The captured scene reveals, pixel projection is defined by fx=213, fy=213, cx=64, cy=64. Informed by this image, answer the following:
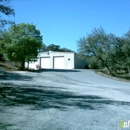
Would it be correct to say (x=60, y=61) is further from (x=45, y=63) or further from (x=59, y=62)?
(x=45, y=63)

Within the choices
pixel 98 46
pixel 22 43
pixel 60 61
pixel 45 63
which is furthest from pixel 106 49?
pixel 45 63

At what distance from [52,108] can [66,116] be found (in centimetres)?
119

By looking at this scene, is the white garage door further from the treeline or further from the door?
the treeline

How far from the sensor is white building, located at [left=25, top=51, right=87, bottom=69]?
140 feet

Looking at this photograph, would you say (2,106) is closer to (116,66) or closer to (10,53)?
(10,53)

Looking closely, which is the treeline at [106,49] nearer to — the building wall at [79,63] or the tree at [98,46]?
the tree at [98,46]

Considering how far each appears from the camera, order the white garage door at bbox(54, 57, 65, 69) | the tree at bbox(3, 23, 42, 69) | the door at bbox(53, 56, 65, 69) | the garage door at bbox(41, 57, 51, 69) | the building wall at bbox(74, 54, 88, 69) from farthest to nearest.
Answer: the garage door at bbox(41, 57, 51, 69)
the white garage door at bbox(54, 57, 65, 69)
the door at bbox(53, 56, 65, 69)
the building wall at bbox(74, 54, 88, 69)
the tree at bbox(3, 23, 42, 69)

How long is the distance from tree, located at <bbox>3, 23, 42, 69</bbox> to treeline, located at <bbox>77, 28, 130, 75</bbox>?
7801 millimetres

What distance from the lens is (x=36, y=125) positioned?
561cm

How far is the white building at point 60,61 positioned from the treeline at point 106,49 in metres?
8.25

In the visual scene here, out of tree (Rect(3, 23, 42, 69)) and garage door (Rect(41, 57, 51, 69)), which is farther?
garage door (Rect(41, 57, 51, 69))

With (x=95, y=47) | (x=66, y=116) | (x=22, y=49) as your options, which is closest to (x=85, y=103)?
(x=66, y=116)

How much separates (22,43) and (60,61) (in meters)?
15.4

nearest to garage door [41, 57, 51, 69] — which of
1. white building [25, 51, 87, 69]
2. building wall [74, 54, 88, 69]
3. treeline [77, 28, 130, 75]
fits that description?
white building [25, 51, 87, 69]
